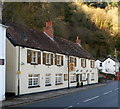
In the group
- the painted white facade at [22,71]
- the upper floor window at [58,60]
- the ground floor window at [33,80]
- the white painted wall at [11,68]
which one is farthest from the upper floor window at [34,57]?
the upper floor window at [58,60]

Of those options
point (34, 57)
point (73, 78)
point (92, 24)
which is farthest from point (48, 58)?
point (92, 24)

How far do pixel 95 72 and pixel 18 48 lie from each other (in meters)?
23.9

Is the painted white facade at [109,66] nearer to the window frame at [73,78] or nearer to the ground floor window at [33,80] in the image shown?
the window frame at [73,78]

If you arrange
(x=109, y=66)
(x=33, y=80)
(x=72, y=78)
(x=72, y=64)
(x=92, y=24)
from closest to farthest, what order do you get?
(x=33, y=80)
(x=72, y=64)
(x=72, y=78)
(x=92, y=24)
(x=109, y=66)

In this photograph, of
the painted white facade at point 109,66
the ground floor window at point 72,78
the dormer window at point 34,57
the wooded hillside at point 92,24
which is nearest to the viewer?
the dormer window at point 34,57

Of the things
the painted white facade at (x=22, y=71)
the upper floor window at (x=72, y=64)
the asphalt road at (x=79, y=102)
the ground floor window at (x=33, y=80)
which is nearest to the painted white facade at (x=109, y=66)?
the upper floor window at (x=72, y=64)

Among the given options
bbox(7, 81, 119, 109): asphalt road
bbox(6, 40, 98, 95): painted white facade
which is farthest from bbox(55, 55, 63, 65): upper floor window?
bbox(7, 81, 119, 109): asphalt road

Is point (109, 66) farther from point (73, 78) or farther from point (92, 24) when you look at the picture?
point (73, 78)

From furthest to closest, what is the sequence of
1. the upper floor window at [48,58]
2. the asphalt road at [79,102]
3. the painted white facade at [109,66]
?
1. the painted white facade at [109,66]
2. the upper floor window at [48,58]
3. the asphalt road at [79,102]

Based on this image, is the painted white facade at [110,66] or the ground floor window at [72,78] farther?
the painted white facade at [110,66]

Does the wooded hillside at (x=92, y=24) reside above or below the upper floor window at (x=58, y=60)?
above

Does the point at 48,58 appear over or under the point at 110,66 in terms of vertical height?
over

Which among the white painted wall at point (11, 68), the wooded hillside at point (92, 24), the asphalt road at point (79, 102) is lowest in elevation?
the asphalt road at point (79, 102)

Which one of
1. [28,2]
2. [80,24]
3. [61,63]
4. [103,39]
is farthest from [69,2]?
[61,63]
